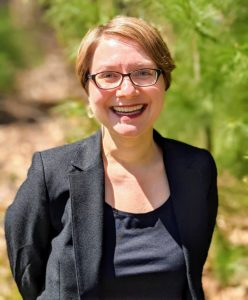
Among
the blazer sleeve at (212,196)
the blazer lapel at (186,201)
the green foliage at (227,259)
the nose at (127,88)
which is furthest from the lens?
the green foliage at (227,259)

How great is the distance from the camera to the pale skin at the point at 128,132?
1766 mm

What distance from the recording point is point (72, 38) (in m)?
4.06

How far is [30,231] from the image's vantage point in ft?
6.20

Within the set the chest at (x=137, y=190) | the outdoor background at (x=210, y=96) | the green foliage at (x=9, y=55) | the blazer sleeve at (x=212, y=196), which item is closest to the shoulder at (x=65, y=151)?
the chest at (x=137, y=190)

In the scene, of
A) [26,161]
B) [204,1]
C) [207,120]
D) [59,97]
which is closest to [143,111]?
[204,1]

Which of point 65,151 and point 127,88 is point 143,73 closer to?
point 127,88

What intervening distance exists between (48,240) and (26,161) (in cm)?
368

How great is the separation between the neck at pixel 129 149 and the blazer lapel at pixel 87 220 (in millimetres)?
74

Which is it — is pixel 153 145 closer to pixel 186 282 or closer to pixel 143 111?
pixel 143 111

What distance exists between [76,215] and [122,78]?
0.41 m

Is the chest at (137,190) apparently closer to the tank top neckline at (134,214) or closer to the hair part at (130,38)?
the tank top neckline at (134,214)

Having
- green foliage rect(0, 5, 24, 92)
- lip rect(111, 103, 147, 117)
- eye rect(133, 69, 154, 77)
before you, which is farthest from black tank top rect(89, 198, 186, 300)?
green foliage rect(0, 5, 24, 92)

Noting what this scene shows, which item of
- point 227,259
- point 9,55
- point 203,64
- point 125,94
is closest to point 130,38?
point 125,94

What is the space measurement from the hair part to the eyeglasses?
1.6 inches
